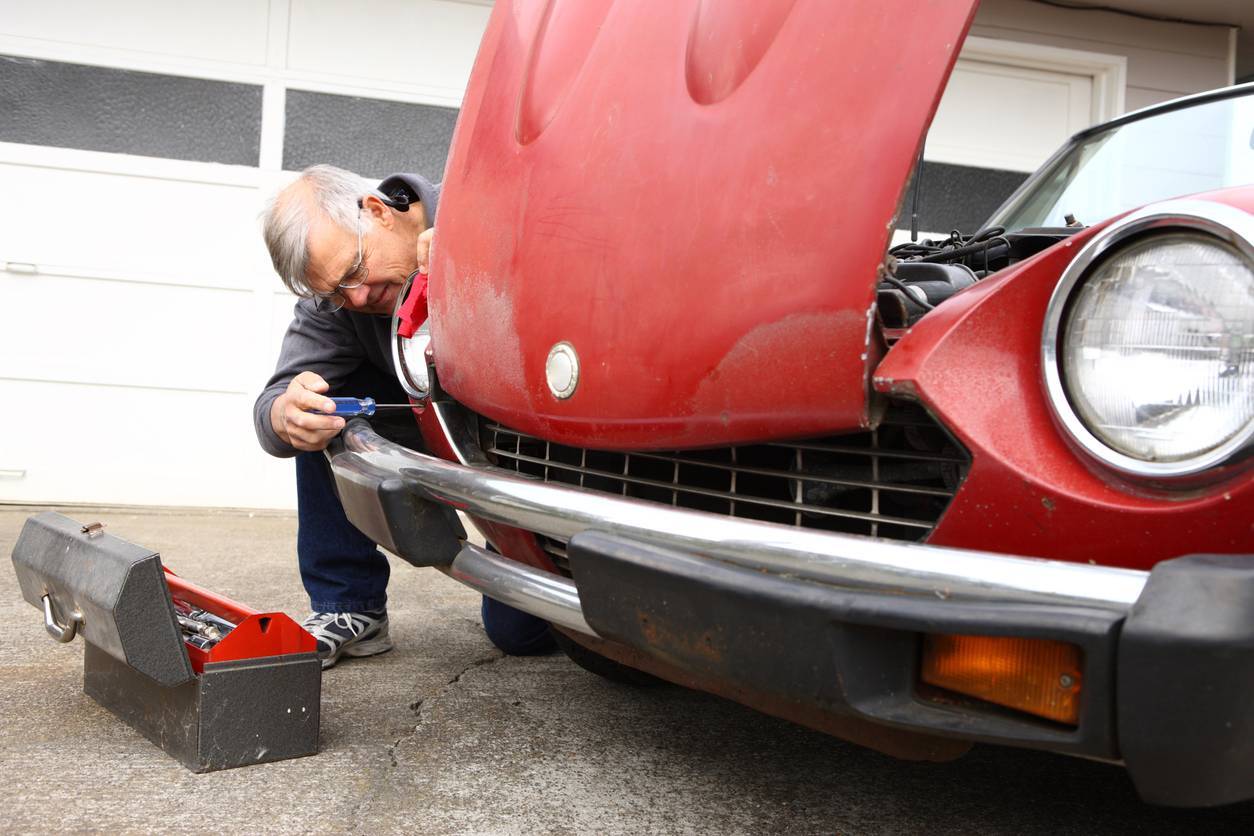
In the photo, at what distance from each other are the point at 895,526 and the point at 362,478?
3.14 ft

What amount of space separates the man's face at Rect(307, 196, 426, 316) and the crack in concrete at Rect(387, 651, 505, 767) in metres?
0.89

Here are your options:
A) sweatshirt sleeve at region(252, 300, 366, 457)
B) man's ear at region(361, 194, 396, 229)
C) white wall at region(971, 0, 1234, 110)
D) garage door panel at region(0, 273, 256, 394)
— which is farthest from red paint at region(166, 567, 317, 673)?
white wall at region(971, 0, 1234, 110)

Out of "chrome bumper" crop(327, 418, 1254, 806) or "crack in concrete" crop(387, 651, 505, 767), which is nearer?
"chrome bumper" crop(327, 418, 1254, 806)

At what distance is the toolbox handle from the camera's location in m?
1.97

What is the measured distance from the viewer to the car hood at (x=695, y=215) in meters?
1.29

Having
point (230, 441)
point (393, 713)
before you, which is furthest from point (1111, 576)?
point (230, 441)

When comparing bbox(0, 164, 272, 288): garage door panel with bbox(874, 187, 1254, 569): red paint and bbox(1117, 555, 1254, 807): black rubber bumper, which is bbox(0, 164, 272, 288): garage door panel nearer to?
bbox(874, 187, 1254, 569): red paint

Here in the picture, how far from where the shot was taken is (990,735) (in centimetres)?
112

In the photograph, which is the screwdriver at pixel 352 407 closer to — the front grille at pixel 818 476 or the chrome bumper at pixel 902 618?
the front grille at pixel 818 476

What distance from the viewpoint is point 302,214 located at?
2422mm

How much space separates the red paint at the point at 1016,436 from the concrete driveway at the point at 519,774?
2.60ft

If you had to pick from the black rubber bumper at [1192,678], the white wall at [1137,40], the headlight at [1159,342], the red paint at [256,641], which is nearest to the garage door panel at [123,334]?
the red paint at [256,641]

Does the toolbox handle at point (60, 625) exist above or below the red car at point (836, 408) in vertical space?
below

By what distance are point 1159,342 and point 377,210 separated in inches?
71.5
